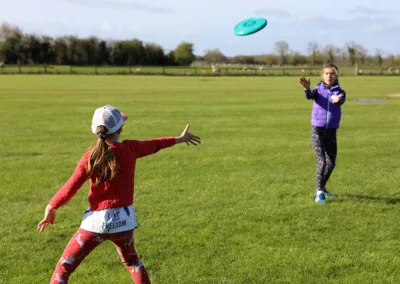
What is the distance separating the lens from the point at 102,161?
3744 millimetres

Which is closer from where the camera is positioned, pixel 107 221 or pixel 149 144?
pixel 107 221

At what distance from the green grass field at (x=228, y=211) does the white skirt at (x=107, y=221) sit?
122 cm

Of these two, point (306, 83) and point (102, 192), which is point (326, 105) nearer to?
point (306, 83)

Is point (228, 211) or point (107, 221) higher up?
point (107, 221)

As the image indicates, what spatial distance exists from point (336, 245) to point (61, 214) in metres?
3.92

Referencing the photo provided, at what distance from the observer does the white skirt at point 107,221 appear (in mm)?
3857

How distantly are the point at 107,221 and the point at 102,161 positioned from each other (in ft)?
1.66

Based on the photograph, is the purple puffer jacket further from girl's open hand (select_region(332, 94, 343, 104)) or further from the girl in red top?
the girl in red top

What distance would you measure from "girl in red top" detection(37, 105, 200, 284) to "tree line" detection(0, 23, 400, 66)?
9197 cm

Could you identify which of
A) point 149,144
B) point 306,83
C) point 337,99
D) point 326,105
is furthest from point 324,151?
point 149,144

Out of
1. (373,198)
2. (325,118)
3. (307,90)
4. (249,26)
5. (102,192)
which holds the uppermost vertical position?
(249,26)

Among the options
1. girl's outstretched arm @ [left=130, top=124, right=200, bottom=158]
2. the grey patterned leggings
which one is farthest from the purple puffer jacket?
girl's outstretched arm @ [left=130, top=124, right=200, bottom=158]

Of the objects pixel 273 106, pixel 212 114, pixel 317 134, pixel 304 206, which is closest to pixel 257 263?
pixel 304 206

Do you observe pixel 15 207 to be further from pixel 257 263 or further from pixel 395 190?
pixel 395 190
